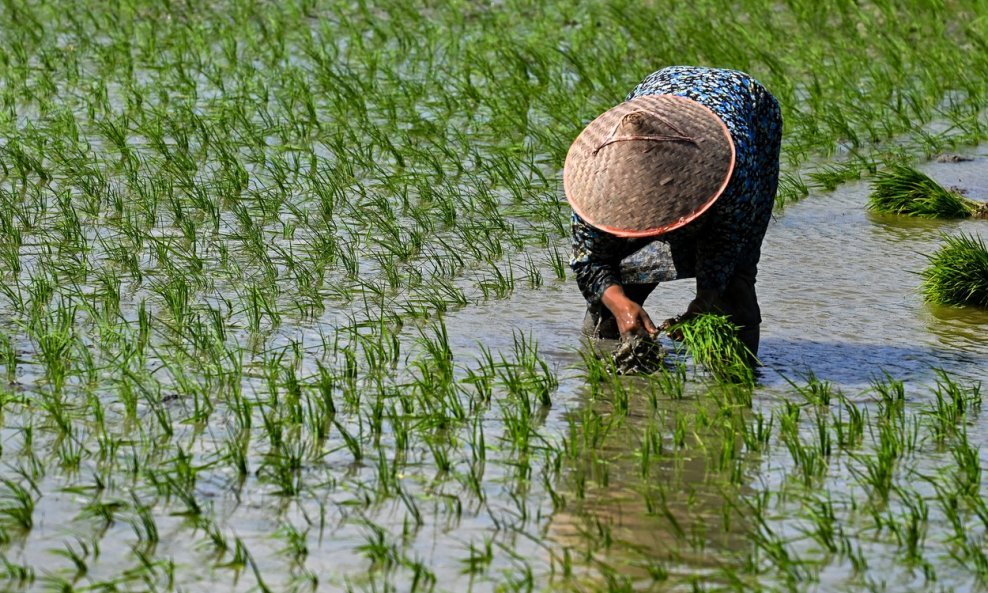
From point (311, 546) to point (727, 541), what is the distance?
0.97 meters

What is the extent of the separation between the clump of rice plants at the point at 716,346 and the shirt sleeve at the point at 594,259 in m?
0.29

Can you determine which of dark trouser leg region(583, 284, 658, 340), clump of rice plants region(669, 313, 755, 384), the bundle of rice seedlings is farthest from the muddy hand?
the bundle of rice seedlings

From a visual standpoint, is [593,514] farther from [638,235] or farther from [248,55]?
[248,55]

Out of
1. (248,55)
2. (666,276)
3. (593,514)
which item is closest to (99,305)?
(666,276)

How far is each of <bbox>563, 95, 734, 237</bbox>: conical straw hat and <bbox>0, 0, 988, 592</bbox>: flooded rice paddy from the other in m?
0.58

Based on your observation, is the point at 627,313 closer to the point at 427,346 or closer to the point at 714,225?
the point at 714,225

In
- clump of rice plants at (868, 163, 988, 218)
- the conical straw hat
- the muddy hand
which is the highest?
clump of rice plants at (868, 163, 988, 218)

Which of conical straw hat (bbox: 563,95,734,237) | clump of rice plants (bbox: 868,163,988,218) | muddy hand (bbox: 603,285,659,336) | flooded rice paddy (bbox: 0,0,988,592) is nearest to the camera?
flooded rice paddy (bbox: 0,0,988,592)

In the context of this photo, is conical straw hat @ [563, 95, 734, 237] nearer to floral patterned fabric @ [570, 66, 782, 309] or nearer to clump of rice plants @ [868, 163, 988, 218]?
floral patterned fabric @ [570, 66, 782, 309]

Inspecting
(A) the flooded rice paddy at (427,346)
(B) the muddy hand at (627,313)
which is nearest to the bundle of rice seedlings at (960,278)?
(A) the flooded rice paddy at (427,346)

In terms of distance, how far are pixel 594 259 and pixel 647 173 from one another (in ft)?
1.95

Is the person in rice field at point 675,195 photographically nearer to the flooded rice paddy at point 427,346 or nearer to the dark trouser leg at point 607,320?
the dark trouser leg at point 607,320

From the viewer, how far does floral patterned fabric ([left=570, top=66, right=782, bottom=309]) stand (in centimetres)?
446

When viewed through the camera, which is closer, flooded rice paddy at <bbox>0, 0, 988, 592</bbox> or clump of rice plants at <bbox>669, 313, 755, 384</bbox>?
flooded rice paddy at <bbox>0, 0, 988, 592</bbox>
